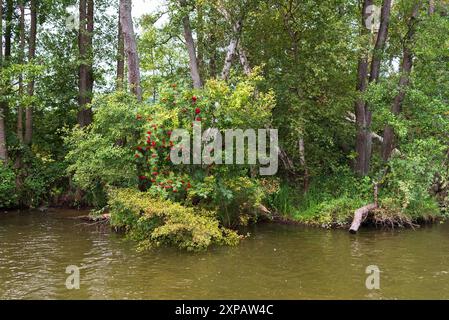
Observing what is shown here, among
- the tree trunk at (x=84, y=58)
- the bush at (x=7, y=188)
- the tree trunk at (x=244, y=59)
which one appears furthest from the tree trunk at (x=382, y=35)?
the bush at (x=7, y=188)

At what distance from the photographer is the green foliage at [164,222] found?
872cm

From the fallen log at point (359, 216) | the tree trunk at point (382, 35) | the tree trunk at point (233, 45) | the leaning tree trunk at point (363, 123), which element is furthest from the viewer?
the leaning tree trunk at point (363, 123)

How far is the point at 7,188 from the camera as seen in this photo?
13422mm

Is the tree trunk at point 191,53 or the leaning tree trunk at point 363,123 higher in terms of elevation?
the tree trunk at point 191,53

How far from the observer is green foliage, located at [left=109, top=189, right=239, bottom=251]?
8723mm

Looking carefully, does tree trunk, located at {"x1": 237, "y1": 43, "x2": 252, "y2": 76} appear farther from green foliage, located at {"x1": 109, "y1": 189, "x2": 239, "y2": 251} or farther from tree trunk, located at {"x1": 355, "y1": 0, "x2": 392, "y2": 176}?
green foliage, located at {"x1": 109, "y1": 189, "x2": 239, "y2": 251}

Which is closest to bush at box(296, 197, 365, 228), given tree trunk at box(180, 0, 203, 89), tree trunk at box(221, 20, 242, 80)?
tree trunk at box(221, 20, 242, 80)

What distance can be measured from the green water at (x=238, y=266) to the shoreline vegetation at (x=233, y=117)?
708 millimetres

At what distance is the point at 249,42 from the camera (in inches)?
556
